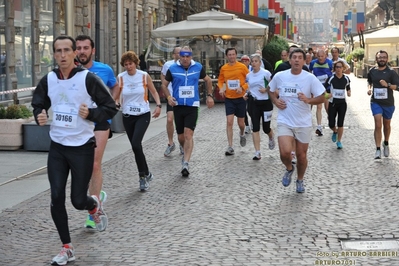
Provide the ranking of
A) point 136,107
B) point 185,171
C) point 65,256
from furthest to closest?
point 185,171 < point 136,107 < point 65,256

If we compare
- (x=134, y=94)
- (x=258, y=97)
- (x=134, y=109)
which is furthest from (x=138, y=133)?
(x=258, y=97)

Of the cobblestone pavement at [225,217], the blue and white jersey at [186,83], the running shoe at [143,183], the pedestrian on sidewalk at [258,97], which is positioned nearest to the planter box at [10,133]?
the cobblestone pavement at [225,217]

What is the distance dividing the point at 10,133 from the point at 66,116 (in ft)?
26.1

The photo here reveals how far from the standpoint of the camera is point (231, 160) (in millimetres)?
13453

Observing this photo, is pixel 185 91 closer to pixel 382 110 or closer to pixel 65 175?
pixel 382 110

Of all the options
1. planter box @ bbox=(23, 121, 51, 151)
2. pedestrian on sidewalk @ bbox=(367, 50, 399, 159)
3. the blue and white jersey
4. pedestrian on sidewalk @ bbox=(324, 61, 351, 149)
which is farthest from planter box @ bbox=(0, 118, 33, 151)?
pedestrian on sidewalk @ bbox=(367, 50, 399, 159)

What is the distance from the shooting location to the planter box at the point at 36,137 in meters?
14.4

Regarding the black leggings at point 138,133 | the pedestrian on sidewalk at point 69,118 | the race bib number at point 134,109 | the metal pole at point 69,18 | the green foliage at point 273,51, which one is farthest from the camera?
the green foliage at point 273,51

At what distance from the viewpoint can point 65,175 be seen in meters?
6.86

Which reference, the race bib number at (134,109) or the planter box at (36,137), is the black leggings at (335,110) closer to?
the planter box at (36,137)

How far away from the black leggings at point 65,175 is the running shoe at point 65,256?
0.18 feet

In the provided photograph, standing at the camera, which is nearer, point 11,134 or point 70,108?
point 70,108

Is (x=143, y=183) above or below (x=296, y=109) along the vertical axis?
below

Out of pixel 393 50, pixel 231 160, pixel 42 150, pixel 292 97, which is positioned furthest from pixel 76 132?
pixel 393 50
